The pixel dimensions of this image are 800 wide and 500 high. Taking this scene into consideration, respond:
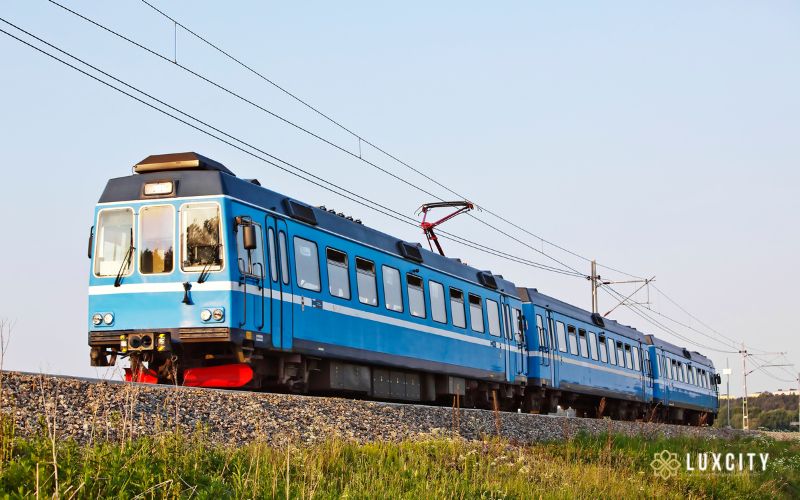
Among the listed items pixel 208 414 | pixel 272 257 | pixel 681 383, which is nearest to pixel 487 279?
pixel 272 257

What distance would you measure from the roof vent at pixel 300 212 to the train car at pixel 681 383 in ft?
69.2

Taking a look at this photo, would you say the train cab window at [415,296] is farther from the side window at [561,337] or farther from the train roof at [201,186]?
the side window at [561,337]

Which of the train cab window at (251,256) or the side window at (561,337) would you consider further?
the side window at (561,337)

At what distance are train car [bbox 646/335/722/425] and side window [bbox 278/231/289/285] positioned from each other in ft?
71.8

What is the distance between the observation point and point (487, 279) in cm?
2327

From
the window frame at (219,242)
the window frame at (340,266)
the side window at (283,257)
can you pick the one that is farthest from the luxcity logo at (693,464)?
the window frame at (219,242)

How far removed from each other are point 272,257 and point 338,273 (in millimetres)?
2056

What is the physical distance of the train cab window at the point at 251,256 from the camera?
13648 mm

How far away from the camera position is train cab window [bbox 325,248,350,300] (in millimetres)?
15930

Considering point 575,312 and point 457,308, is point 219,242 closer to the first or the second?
point 457,308

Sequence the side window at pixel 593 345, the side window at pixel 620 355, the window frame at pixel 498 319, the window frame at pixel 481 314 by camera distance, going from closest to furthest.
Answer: the window frame at pixel 481 314 → the window frame at pixel 498 319 → the side window at pixel 593 345 → the side window at pixel 620 355

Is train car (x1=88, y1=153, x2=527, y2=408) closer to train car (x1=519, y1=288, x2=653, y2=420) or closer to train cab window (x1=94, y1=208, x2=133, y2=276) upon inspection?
train cab window (x1=94, y1=208, x2=133, y2=276)

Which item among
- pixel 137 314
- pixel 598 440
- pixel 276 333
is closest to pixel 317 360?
pixel 276 333

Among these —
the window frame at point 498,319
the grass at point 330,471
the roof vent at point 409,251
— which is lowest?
the grass at point 330,471
